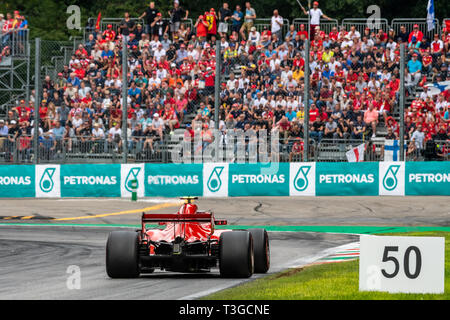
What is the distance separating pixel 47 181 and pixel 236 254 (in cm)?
1763

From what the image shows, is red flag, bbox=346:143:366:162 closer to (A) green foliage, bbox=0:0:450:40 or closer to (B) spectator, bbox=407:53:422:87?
(B) spectator, bbox=407:53:422:87

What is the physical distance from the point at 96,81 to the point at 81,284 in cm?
1892

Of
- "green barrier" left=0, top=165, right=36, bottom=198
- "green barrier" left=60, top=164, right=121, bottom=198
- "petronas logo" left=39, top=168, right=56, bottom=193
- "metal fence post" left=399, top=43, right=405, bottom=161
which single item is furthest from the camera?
"green barrier" left=0, top=165, right=36, bottom=198

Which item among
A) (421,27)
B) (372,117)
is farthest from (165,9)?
(372,117)

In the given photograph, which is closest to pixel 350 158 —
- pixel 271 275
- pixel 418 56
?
pixel 418 56

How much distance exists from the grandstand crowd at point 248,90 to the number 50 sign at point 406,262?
681 inches

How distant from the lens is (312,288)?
11.8m

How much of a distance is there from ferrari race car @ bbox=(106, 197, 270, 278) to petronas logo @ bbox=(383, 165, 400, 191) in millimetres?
14947

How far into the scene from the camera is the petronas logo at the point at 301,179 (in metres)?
28.3

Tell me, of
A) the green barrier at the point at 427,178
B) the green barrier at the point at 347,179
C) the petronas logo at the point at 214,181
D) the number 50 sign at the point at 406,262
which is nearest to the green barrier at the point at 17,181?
the petronas logo at the point at 214,181

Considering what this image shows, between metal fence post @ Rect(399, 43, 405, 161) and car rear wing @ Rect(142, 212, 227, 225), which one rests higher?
metal fence post @ Rect(399, 43, 405, 161)

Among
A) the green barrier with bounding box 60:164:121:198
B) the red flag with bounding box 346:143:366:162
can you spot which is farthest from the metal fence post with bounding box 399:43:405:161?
the green barrier with bounding box 60:164:121:198

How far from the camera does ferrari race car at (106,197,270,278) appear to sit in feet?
42.7
